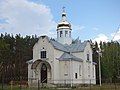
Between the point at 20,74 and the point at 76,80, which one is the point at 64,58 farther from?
the point at 20,74

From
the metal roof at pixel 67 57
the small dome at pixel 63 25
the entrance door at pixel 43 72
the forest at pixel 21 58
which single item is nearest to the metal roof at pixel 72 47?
the metal roof at pixel 67 57

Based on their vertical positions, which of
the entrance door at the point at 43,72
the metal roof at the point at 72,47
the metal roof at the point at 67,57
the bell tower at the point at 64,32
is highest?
the bell tower at the point at 64,32

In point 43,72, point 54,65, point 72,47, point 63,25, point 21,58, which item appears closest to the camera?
point 54,65

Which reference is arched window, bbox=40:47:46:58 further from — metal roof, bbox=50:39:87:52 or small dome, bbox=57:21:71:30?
small dome, bbox=57:21:71:30

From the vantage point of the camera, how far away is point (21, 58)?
68875 mm

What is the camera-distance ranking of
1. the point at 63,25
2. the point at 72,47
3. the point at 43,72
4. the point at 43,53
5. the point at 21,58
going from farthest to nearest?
the point at 21,58 < the point at 63,25 < the point at 72,47 < the point at 43,72 < the point at 43,53

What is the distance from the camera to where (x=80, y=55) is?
53.2 m

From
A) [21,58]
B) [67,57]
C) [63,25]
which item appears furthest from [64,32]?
[21,58]

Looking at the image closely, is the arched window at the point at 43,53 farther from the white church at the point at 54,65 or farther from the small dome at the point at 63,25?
the small dome at the point at 63,25

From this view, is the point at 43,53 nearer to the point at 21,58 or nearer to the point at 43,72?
the point at 43,72

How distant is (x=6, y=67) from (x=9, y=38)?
10853 millimetres

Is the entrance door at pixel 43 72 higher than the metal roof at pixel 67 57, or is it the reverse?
the metal roof at pixel 67 57

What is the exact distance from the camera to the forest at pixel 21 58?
64.2 m

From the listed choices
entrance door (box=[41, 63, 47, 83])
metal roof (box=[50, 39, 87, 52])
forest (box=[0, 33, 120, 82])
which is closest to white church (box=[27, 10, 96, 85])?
entrance door (box=[41, 63, 47, 83])
